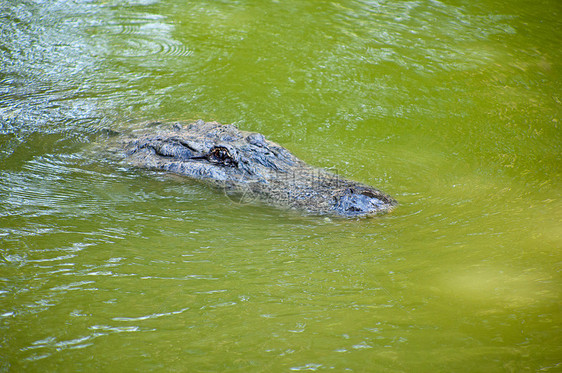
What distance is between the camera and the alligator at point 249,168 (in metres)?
4.48

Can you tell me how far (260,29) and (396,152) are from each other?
455cm

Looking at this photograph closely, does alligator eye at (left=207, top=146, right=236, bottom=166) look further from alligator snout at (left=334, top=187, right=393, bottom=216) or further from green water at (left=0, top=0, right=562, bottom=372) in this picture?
alligator snout at (left=334, top=187, right=393, bottom=216)

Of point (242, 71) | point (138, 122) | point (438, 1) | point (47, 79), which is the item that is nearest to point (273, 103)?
point (242, 71)

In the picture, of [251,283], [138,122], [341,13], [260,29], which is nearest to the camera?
[251,283]

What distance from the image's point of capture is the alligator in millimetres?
4477

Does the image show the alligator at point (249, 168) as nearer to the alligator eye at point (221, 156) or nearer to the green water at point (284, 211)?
the alligator eye at point (221, 156)

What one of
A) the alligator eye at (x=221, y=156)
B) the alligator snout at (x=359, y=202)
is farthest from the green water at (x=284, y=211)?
the alligator eye at (x=221, y=156)

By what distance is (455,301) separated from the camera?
312 centimetres

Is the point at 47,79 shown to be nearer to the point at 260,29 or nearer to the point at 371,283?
the point at 260,29

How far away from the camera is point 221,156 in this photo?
5406mm

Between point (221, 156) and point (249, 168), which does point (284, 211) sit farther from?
point (221, 156)

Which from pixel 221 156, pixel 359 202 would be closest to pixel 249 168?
pixel 221 156

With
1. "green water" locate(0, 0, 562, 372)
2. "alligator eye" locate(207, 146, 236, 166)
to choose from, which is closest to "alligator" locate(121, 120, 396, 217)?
"alligator eye" locate(207, 146, 236, 166)

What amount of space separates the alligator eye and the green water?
39 centimetres
